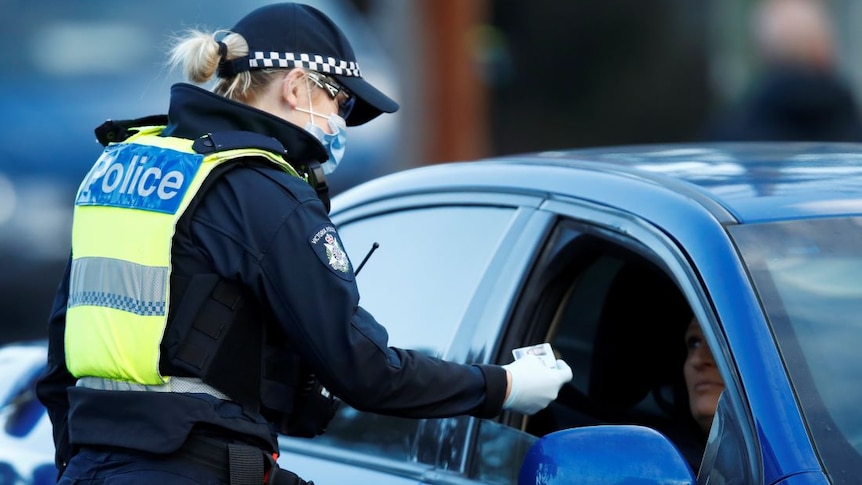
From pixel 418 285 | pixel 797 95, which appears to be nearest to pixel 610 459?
pixel 418 285

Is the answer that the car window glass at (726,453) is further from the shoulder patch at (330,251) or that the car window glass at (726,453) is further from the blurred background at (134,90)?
the blurred background at (134,90)

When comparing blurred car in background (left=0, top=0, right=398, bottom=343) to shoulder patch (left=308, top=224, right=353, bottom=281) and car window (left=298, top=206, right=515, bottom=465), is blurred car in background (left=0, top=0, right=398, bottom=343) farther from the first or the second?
shoulder patch (left=308, top=224, right=353, bottom=281)

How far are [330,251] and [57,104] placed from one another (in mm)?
6663

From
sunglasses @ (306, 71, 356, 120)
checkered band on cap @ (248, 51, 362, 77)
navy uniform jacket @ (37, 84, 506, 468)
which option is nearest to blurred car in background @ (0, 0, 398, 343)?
sunglasses @ (306, 71, 356, 120)

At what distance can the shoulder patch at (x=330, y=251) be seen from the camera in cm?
270

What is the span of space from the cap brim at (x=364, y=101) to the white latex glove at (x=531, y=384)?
0.62 meters

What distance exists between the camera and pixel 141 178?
2816 mm

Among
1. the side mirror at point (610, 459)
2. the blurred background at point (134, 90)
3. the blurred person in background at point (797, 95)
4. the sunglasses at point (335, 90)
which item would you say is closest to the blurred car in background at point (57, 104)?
the blurred background at point (134, 90)

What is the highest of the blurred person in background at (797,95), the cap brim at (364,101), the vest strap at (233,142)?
the blurred person in background at (797,95)

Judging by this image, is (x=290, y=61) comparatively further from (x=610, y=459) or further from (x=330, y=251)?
(x=610, y=459)

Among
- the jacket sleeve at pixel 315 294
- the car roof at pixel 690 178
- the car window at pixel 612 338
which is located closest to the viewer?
the jacket sleeve at pixel 315 294

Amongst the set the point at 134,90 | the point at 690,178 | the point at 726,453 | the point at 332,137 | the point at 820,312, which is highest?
the point at 134,90

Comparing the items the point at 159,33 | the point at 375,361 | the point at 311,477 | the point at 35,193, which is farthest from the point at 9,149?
the point at 375,361

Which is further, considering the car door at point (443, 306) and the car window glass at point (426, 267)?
the car window glass at point (426, 267)
